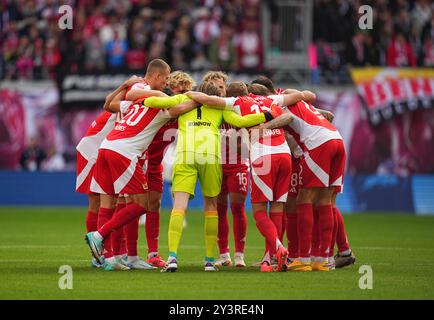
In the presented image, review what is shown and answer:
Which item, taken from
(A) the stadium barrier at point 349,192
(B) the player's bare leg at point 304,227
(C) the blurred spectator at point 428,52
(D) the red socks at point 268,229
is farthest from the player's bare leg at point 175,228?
(C) the blurred spectator at point 428,52

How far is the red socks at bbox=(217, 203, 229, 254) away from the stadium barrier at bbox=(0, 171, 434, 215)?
12660 millimetres

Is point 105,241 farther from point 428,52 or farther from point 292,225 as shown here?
point 428,52

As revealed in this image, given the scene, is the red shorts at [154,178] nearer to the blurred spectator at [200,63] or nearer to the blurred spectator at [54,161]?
the blurred spectator at [200,63]

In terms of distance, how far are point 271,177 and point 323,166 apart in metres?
0.72

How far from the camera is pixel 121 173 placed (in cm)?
1220

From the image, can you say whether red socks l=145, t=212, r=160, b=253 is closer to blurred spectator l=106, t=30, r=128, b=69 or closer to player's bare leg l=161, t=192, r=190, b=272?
player's bare leg l=161, t=192, r=190, b=272

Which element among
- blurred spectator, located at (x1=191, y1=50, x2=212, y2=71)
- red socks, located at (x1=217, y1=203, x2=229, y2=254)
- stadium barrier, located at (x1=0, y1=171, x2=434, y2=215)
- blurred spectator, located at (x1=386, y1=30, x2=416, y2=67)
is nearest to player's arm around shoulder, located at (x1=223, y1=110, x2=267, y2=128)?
red socks, located at (x1=217, y1=203, x2=229, y2=254)

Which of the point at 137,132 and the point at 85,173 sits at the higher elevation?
the point at 137,132

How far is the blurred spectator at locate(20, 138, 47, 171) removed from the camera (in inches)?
1102

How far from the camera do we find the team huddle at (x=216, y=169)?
39.4 ft

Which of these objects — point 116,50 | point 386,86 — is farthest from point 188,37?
point 386,86

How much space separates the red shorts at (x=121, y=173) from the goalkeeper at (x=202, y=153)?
0.47 m

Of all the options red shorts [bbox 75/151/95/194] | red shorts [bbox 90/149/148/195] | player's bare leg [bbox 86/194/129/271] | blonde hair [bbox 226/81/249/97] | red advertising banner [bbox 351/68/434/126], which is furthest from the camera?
red advertising banner [bbox 351/68/434/126]

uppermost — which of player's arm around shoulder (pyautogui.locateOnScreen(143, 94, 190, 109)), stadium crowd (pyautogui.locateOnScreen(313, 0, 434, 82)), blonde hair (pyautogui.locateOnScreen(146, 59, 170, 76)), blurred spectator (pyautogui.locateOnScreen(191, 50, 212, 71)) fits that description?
stadium crowd (pyautogui.locateOnScreen(313, 0, 434, 82))
